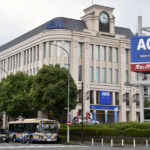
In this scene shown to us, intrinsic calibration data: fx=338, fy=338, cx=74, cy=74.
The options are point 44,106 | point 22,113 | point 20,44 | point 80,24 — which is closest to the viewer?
point 44,106

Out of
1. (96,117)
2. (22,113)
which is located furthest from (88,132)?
(96,117)

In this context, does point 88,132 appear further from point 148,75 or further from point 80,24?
point 80,24

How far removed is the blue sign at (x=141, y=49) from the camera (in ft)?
135

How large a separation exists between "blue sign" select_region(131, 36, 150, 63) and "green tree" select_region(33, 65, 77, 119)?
11630 mm

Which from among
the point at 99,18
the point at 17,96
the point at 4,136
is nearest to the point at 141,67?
the point at 4,136

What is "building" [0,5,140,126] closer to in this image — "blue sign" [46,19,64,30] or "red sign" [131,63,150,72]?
"blue sign" [46,19,64,30]

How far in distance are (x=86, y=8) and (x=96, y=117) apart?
895 inches

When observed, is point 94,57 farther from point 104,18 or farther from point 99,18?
point 104,18

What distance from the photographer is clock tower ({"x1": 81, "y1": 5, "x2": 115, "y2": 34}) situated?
6894 centimetres

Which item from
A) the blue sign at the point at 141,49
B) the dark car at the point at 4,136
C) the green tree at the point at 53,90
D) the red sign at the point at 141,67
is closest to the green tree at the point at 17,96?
the green tree at the point at 53,90

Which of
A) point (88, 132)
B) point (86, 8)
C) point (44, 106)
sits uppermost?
point (86, 8)

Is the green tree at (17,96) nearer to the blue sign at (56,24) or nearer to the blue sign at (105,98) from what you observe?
the blue sign at (56,24)

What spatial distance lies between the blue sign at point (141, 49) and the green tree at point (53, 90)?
458 inches

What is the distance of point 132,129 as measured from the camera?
121ft
